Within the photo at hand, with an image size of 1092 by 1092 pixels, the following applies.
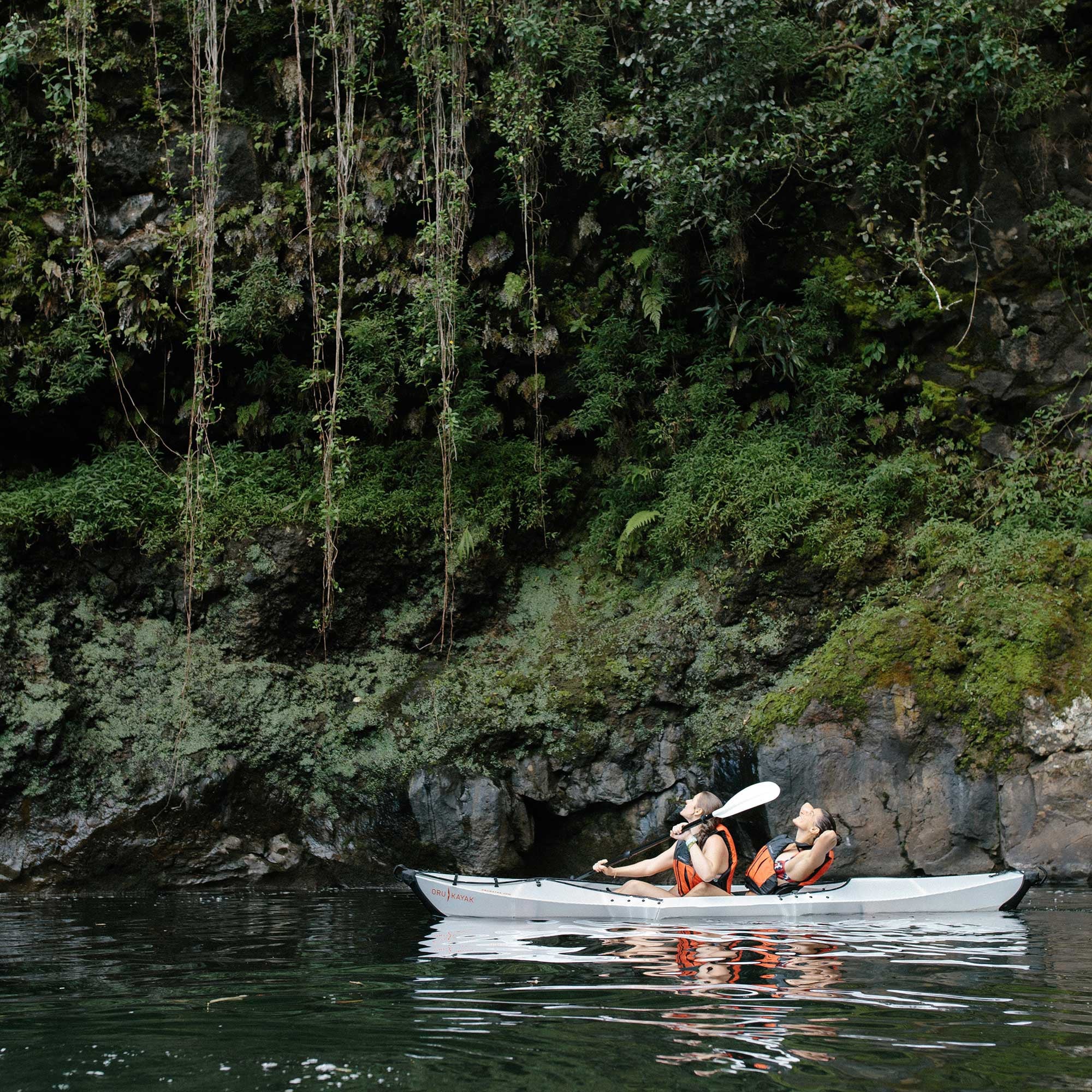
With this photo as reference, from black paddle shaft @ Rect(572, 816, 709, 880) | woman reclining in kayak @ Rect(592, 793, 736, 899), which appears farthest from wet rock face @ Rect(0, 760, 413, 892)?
woman reclining in kayak @ Rect(592, 793, 736, 899)

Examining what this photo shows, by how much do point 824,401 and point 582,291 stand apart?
307 centimetres

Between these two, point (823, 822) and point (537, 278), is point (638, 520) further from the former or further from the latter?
point (823, 822)

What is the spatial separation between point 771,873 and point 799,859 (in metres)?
0.22

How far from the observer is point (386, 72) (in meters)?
11.4

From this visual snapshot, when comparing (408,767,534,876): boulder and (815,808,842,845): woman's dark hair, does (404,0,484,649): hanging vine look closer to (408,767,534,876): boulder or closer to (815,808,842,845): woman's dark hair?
(408,767,534,876): boulder

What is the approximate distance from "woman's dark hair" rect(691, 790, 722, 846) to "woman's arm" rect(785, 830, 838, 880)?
2.05ft

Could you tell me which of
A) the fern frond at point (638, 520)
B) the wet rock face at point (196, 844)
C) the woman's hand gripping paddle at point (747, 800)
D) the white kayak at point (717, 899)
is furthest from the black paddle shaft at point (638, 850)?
the fern frond at point (638, 520)

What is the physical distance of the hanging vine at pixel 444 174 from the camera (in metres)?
10.1

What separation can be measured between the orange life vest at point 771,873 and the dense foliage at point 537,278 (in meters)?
2.95

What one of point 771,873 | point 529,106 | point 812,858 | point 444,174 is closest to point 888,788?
point 812,858

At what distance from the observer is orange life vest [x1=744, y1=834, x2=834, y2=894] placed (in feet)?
23.6

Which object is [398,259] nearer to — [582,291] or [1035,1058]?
[582,291]

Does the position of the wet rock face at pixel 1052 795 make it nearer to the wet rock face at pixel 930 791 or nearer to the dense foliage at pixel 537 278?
the wet rock face at pixel 930 791

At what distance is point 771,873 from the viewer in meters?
7.23
